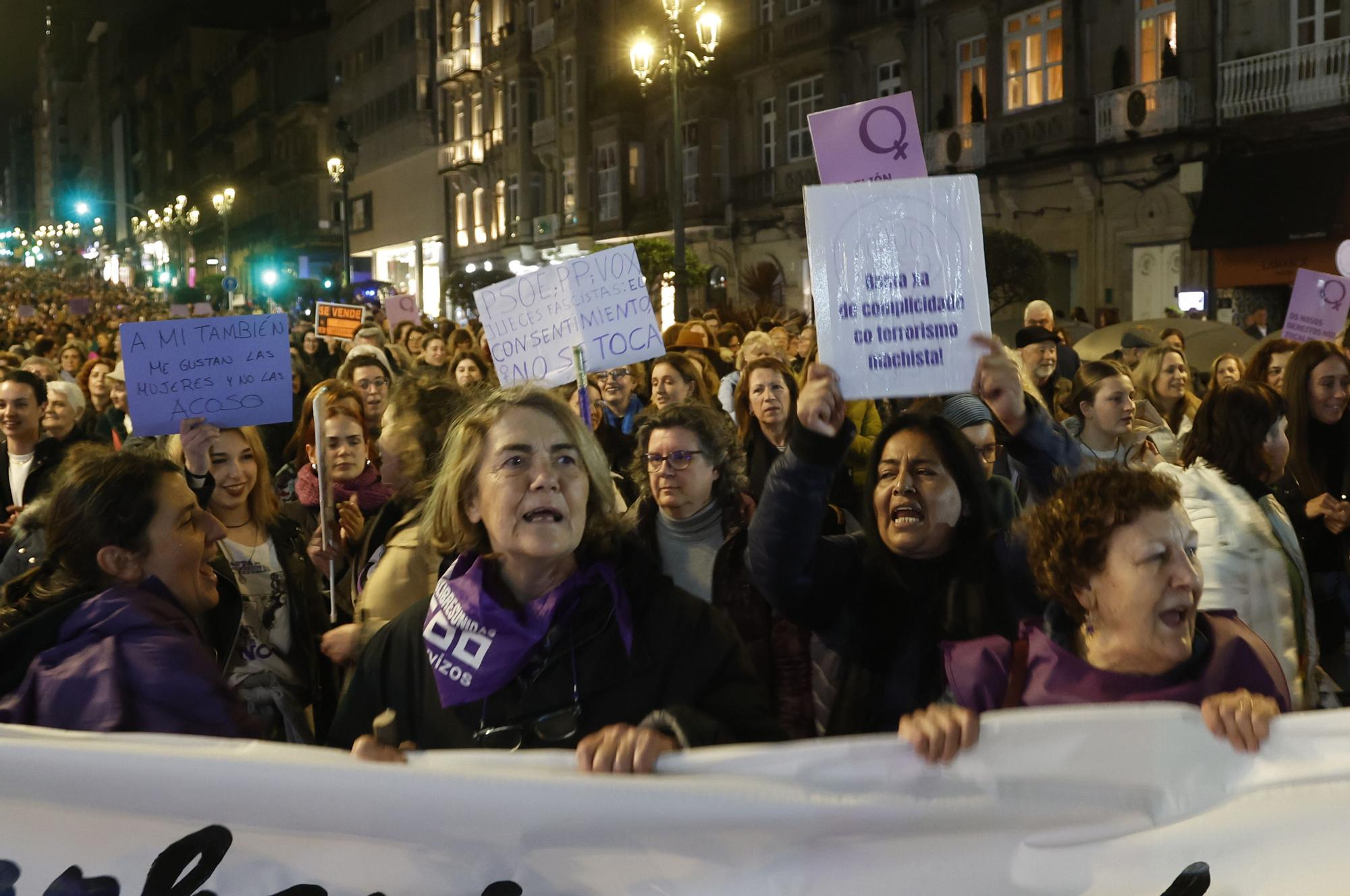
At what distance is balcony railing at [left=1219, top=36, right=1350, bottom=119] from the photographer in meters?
18.9

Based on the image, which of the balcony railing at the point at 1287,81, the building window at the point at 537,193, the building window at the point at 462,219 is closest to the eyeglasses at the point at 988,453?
the balcony railing at the point at 1287,81

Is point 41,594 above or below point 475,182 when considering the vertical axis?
below

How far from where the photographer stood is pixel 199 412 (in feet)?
15.9

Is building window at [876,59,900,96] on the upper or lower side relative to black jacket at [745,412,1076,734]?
upper

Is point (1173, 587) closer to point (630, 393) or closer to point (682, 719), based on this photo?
point (682, 719)

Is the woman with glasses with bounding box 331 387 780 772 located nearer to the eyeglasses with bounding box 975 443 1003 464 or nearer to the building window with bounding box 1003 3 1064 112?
the eyeglasses with bounding box 975 443 1003 464

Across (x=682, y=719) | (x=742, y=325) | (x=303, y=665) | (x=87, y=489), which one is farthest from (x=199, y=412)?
(x=742, y=325)

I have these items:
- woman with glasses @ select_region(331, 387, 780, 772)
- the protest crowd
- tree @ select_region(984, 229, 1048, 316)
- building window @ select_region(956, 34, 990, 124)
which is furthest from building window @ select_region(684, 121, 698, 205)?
woman with glasses @ select_region(331, 387, 780, 772)

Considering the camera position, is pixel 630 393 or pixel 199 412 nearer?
pixel 199 412

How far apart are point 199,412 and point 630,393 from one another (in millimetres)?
3718

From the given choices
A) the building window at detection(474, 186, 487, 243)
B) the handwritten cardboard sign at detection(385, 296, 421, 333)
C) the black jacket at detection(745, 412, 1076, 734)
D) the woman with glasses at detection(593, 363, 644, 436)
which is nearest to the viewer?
the black jacket at detection(745, 412, 1076, 734)

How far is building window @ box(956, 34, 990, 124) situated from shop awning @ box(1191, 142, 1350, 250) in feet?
18.0

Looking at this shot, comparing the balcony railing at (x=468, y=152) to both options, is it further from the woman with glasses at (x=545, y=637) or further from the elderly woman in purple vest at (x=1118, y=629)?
the elderly woman in purple vest at (x=1118, y=629)

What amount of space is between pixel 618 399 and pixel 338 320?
8.06m
